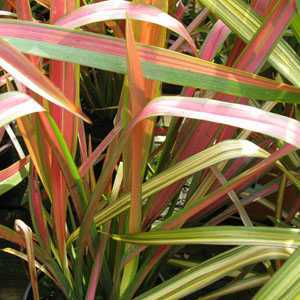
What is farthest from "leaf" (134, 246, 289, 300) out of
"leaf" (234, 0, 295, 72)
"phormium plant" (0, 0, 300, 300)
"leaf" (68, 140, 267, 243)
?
"leaf" (234, 0, 295, 72)

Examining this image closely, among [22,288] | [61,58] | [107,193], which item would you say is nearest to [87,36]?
[61,58]

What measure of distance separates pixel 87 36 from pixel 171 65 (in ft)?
0.28

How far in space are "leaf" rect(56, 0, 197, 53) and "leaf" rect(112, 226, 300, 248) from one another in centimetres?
20

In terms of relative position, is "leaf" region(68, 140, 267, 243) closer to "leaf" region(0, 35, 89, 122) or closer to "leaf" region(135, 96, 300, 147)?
"leaf" region(135, 96, 300, 147)

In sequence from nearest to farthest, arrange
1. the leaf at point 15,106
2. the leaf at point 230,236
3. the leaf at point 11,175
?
1. the leaf at point 15,106
2. the leaf at point 230,236
3. the leaf at point 11,175

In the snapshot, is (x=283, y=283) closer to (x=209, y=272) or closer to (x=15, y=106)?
(x=209, y=272)

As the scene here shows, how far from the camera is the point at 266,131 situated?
18.5 inches

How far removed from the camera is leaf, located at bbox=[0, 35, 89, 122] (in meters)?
0.48

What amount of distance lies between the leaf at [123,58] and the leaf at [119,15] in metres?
0.03

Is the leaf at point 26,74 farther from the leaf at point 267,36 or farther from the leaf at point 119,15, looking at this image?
the leaf at point 267,36

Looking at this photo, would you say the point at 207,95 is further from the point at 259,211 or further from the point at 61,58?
the point at 259,211

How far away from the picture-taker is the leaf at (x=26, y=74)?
0.48 meters

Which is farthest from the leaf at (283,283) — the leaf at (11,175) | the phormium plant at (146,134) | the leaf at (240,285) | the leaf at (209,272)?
the leaf at (11,175)

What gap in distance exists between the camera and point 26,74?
19.3 inches
